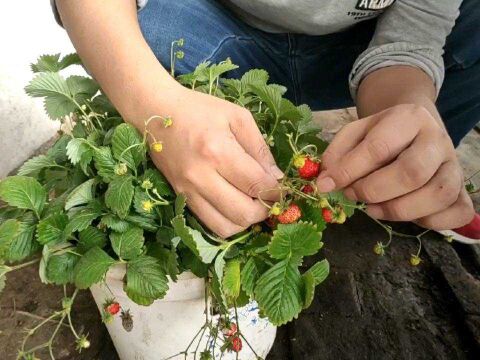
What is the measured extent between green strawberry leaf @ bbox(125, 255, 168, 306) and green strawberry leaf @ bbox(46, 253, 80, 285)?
0.08 meters

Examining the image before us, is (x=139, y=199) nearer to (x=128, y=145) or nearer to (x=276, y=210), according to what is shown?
(x=128, y=145)

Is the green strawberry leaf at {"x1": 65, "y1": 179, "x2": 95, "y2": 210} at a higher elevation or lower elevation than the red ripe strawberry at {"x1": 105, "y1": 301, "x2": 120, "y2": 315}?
higher

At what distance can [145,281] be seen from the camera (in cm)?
51

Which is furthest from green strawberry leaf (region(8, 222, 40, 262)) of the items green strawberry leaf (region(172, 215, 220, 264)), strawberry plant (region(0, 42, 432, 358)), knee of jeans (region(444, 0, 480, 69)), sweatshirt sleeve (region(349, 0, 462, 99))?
knee of jeans (region(444, 0, 480, 69))

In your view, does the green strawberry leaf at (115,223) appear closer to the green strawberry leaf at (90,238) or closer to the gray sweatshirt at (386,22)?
the green strawberry leaf at (90,238)

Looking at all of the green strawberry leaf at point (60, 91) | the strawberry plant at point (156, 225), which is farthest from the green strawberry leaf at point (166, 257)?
the green strawberry leaf at point (60, 91)

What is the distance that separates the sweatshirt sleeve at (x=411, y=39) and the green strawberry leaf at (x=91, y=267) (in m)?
0.46

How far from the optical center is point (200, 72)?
609 millimetres

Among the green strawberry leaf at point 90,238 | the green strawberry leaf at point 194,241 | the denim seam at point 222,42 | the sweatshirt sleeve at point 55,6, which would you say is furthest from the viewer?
the denim seam at point 222,42

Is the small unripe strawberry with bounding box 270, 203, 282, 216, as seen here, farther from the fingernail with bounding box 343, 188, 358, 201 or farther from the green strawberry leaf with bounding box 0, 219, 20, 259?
the green strawberry leaf with bounding box 0, 219, 20, 259

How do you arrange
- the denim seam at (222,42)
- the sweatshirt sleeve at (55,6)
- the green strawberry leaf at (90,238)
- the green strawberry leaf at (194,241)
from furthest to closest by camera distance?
the denim seam at (222,42) → the sweatshirt sleeve at (55,6) → the green strawberry leaf at (90,238) → the green strawberry leaf at (194,241)

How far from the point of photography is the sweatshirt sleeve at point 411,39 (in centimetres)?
69

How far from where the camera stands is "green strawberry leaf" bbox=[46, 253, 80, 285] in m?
0.54

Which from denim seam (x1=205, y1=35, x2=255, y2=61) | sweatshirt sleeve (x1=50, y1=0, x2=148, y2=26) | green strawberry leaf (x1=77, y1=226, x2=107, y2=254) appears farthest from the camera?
denim seam (x1=205, y1=35, x2=255, y2=61)
